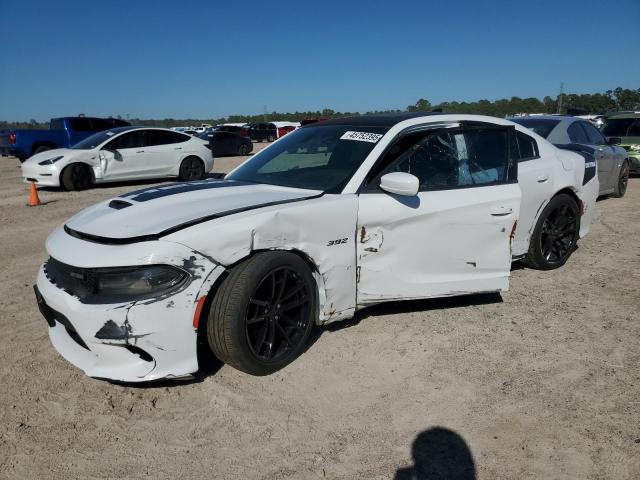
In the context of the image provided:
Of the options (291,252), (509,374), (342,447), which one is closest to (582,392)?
(509,374)

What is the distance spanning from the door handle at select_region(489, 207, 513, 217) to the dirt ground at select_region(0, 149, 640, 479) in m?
0.85

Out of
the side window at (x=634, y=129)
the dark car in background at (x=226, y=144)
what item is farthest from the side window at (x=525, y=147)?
the dark car in background at (x=226, y=144)

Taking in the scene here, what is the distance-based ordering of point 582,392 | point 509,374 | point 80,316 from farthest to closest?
point 509,374 → point 582,392 → point 80,316

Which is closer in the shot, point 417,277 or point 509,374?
point 509,374

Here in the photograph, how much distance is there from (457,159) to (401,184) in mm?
926

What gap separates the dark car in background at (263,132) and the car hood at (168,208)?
116 ft

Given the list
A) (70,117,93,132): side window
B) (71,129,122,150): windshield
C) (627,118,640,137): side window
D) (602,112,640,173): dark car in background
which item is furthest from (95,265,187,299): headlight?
(70,117,93,132): side window

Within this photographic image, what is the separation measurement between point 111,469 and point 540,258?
4.20 metres

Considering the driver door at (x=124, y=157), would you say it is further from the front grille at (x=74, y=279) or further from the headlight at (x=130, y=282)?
the headlight at (x=130, y=282)

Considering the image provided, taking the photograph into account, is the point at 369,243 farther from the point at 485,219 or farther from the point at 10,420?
the point at 10,420

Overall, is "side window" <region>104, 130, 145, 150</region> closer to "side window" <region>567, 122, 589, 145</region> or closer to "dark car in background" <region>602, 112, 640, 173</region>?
"side window" <region>567, 122, 589, 145</region>

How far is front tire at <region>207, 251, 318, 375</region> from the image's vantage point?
2740 millimetres

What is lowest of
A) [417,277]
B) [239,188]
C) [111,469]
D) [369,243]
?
[111,469]

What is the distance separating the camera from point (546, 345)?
3.47 meters
